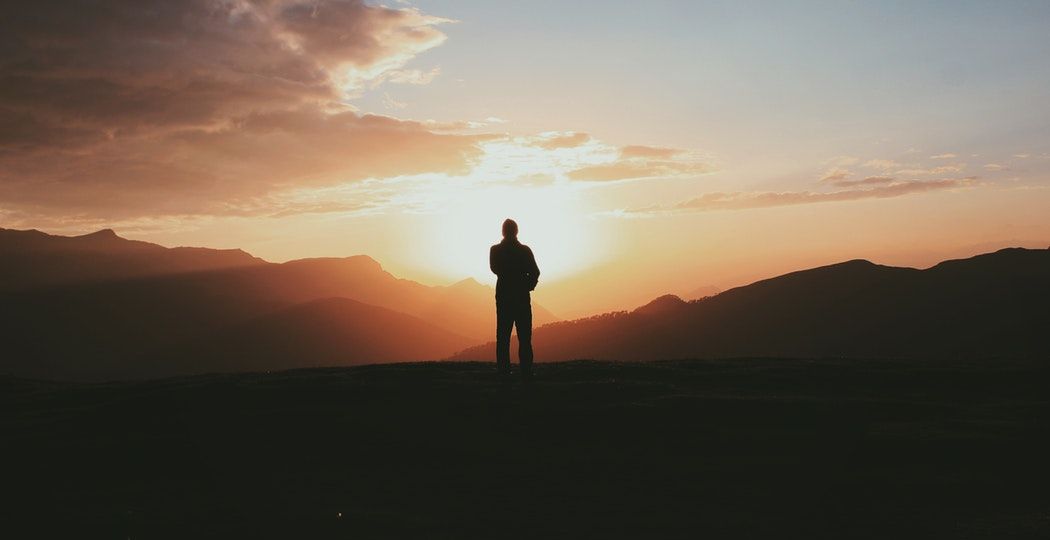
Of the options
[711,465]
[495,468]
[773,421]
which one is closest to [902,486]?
[711,465]

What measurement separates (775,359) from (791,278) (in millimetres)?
121690

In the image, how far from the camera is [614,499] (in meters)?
11.4

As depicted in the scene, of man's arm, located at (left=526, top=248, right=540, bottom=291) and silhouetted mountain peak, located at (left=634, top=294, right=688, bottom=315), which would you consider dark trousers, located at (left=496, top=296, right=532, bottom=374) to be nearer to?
man's arm, located at (left=526, top=248, right=540, bottom=291)

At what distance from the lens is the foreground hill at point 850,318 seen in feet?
330

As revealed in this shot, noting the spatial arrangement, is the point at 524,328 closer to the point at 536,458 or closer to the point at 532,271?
the point at 532,271

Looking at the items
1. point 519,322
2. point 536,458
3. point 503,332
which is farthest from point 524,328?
point 536,458

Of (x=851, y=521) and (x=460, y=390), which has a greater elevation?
(x=460, y=390)

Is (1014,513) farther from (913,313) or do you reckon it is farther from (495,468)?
(913,313)

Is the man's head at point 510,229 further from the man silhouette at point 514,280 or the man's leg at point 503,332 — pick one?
the man's leg at point 503,332

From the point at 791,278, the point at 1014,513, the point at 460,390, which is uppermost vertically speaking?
the point at 791,278

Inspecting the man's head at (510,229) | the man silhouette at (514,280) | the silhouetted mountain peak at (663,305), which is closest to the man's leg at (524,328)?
the man silhouette at (514,280)

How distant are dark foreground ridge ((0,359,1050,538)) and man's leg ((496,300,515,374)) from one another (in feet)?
2.83

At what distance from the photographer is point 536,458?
1380 centimetres

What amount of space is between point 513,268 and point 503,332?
6.00ft
